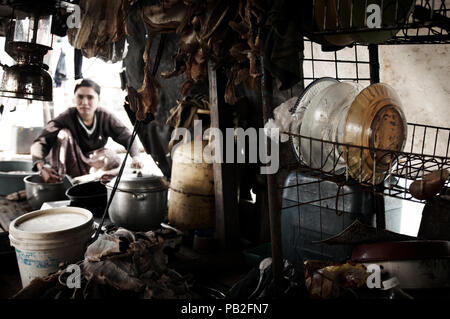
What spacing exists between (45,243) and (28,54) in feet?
3.90

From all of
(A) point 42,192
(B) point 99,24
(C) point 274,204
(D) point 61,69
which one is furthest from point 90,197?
(D) point 61,69

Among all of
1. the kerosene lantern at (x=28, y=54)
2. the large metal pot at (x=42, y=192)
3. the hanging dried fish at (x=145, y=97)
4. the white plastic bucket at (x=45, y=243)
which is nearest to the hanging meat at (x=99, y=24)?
the kerosene lantern at (x=28, y=54)

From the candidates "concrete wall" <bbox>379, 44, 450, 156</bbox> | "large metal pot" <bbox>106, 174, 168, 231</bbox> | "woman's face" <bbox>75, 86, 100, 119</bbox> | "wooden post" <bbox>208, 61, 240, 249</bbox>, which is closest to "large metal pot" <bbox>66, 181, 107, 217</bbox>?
"large metal pot" <bbox>106, 174, 168, 231</bbox>

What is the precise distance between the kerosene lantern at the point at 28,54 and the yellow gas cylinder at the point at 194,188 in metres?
1.03

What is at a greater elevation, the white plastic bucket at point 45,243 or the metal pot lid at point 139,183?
the metal pot lid at point 139,183

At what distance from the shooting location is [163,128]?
3.67 metres

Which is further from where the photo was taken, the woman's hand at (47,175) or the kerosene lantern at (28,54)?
the woman's hand at (47,175)

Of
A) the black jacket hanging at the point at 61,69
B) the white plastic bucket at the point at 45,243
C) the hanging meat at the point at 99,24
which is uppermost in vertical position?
the black jacket hanging at the point at 61,69

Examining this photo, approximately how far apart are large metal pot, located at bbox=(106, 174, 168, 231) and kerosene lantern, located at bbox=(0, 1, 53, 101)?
29.2 inches

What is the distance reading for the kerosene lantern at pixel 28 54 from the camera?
82.6 inches

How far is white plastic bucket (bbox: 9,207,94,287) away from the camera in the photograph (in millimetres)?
1722

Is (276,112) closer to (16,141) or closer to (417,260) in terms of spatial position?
(417,260)

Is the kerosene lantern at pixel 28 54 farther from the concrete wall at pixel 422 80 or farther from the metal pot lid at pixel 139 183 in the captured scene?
the concrete wall at pixel 422 80
